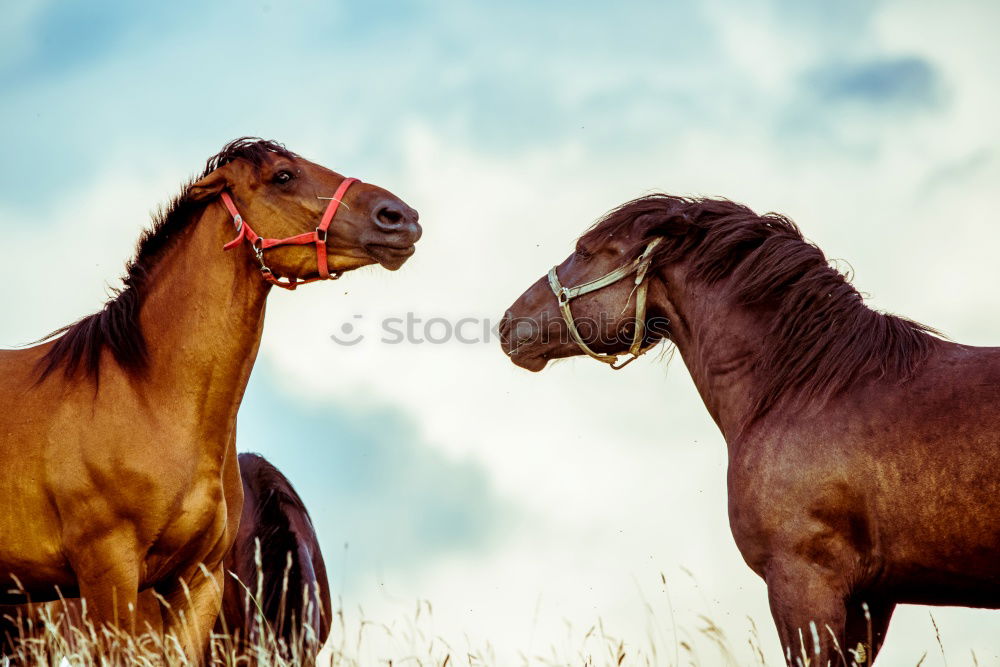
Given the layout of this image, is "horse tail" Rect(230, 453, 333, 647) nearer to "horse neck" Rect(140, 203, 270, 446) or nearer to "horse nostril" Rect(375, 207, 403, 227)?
"horse neck" Rect(140, 203, 270, 446)

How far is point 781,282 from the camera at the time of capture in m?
6.18

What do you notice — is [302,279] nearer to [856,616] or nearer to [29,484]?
[29,484]

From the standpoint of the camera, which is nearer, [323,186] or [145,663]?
[145,663]

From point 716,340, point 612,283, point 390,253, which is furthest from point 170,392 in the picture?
point 716,340

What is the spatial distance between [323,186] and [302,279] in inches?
20.4

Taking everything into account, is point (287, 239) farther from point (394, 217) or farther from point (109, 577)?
point (109, 577)

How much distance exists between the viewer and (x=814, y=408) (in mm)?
5742

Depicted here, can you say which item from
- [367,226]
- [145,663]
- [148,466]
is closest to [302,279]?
[367,226]

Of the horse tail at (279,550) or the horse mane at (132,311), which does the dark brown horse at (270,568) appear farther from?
the horse mane at (132,311)

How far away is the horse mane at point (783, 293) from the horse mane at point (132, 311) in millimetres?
2044

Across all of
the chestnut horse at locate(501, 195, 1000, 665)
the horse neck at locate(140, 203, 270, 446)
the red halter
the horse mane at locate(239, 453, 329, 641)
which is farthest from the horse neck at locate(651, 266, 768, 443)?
the horse mane at locate(239, 453, 329, 641)

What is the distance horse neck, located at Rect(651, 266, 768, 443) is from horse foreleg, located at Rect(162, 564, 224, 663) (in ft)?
9.16

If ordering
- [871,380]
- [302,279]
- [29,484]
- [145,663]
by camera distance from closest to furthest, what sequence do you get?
[145,663] → [871,380] → [29,484] → [302,279]

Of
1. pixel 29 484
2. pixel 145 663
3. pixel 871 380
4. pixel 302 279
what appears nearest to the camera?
pixel 145 663
